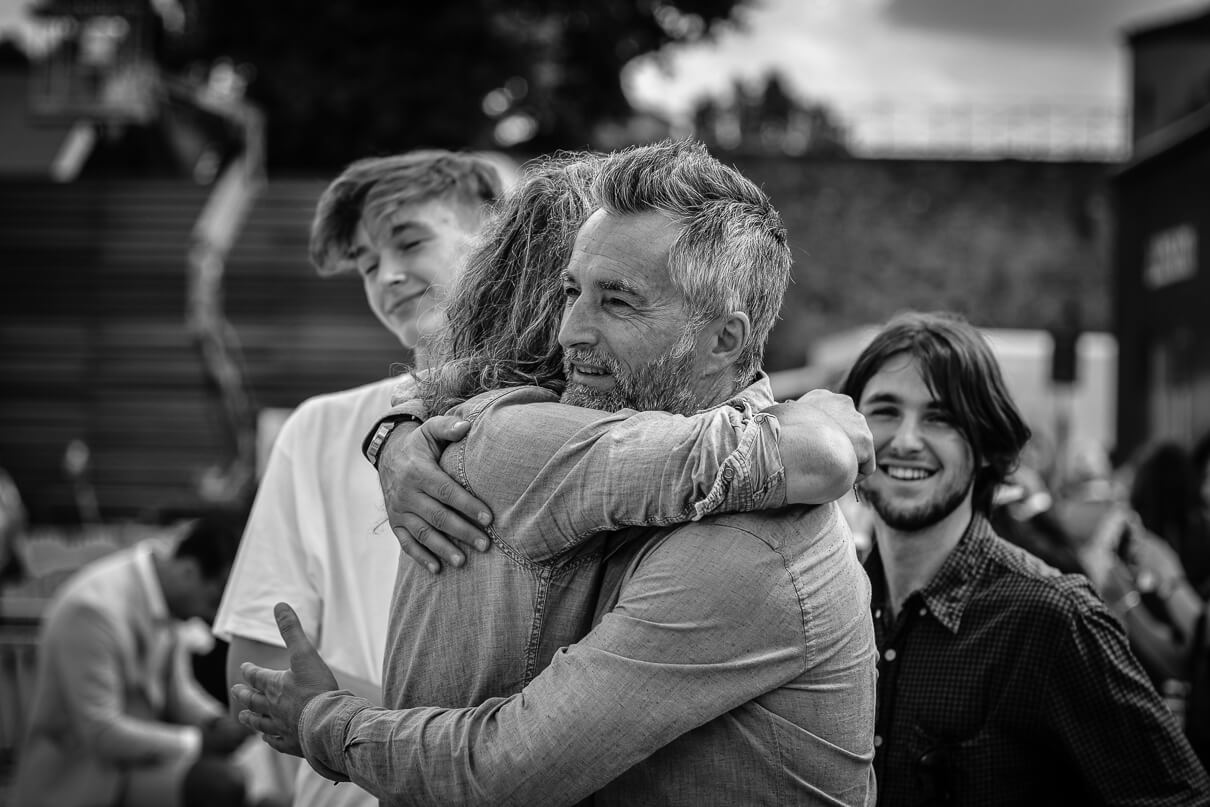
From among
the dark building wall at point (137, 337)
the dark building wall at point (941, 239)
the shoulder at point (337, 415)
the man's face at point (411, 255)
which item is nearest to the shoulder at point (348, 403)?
the shoulder at point (337, 415)

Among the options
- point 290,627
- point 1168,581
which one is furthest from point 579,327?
point 1168,581

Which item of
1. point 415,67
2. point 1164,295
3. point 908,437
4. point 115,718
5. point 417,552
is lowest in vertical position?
point 1164,295

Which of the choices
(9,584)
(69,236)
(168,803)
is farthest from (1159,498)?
(69,236)

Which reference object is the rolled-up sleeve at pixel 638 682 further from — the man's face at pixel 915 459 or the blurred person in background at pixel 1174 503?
the blurred person in background at pixel 1174 503

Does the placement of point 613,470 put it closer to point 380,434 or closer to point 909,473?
point 380,434

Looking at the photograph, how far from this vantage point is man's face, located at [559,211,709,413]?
1576 millimetres

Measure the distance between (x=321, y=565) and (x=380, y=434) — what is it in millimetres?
590

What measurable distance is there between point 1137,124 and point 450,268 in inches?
517

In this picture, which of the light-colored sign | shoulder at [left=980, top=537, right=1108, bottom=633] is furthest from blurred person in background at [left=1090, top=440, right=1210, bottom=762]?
the light-colored sign

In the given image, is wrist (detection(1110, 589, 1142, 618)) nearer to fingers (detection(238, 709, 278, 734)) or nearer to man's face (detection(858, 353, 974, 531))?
man's face (detection(858, 353, 974, 531))

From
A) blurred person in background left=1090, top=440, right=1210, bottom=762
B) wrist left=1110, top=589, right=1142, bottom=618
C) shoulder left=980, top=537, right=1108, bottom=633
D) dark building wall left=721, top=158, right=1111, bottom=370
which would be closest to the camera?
shoulder left=980, top=537, right=1108, bottom=633

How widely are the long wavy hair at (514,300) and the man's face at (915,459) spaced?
0.93 meters

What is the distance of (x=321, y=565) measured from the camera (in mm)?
2293

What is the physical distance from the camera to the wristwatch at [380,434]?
177 cm
